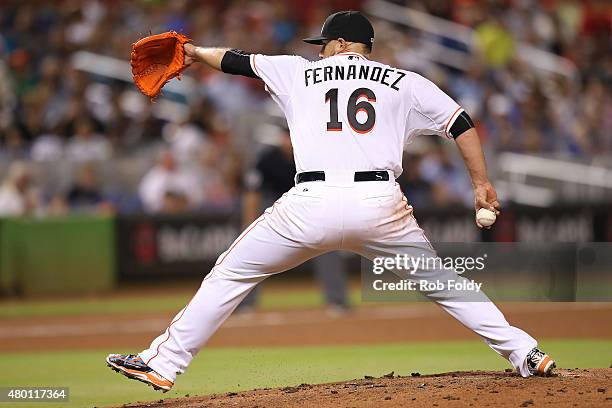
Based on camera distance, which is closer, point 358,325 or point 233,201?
point 358,325

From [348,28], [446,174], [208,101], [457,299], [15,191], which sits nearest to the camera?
[457,299]

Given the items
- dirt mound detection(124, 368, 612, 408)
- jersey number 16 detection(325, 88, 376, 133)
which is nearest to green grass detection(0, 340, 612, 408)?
dirt mound detection(124, 368, 612, 408)

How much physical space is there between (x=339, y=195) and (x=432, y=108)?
0.79 m

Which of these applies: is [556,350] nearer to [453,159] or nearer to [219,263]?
[219,263]

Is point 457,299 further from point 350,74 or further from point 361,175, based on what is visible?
point 350,74

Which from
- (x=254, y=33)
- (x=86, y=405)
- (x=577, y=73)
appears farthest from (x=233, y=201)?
(x=86, y=405)

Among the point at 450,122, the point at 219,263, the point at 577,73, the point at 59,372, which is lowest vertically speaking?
the point at 59,372

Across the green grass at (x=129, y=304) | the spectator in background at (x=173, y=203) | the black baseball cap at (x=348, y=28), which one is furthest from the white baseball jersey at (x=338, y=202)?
the spectator in background at (x=173, y=203)

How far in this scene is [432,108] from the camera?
6.22 meters

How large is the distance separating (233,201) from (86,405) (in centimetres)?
935

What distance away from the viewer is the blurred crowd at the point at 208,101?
15.3 metres

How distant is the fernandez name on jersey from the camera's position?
616cm

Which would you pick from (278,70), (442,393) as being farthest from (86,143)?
(442,393)

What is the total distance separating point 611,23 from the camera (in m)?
22.3
